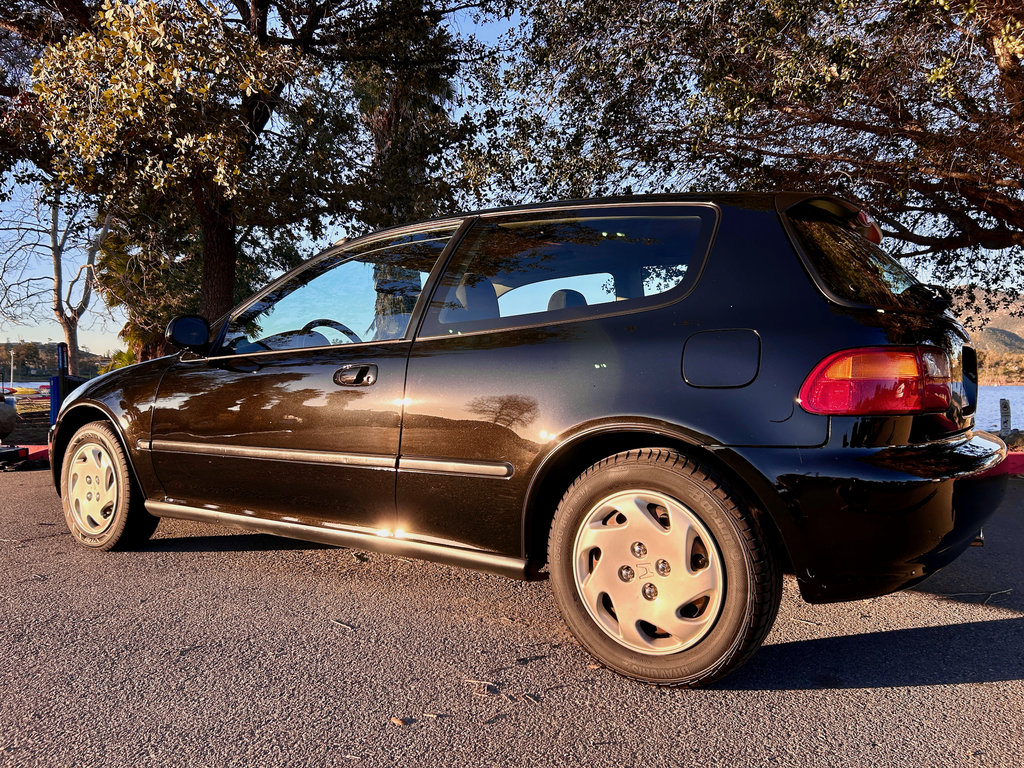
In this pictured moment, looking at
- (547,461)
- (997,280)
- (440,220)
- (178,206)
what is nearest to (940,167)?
(997,280)

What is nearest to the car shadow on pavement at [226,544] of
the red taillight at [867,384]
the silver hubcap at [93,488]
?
the silver hubcap at [93,488]

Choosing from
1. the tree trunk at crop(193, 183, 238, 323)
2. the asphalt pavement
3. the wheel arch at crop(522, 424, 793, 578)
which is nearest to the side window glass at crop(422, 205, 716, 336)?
the wheel arch at crop(522, 424, 793, 578)

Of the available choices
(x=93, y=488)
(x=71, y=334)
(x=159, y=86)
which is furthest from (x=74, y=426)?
(x=71, y=334)

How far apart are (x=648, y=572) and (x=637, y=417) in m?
0.51

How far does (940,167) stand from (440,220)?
8.13 meters

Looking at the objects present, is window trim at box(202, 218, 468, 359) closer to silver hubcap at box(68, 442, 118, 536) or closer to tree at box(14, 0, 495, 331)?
silver hubcap at box(68, 442, 118, 536)

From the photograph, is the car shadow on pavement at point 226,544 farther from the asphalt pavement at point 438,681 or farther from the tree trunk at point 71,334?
the tree trunk at point 71,334

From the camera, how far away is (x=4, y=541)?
13.9 ft

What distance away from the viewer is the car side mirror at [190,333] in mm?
3680

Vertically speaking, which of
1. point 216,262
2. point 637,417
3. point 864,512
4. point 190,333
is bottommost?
point 864,512

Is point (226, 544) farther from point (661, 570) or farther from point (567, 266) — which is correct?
point (661, 570)

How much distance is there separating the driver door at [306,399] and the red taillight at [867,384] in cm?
154

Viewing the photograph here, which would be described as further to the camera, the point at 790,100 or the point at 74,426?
Result: the point at 790,100

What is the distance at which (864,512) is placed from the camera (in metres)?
2.12
